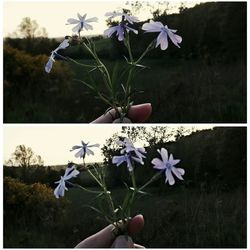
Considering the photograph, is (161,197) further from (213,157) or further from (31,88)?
(31,88)

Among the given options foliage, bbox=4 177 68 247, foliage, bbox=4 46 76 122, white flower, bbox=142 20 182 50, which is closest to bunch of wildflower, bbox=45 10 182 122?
white flower, bbox=142 20 182 50

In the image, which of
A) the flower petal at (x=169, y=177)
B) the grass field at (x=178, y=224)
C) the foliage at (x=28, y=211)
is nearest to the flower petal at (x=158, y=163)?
the flower petal at (x=169, y=177)

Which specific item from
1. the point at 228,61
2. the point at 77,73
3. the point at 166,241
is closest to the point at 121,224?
the point at 166,241

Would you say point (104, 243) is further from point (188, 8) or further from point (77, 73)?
point (188, 8)

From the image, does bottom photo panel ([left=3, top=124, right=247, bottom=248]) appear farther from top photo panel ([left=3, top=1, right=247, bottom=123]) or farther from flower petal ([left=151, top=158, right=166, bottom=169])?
flower petal ([left=151, top=158, right=166, bottom=169])

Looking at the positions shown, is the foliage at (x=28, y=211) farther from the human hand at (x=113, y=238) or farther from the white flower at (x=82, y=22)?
the white flower at (x=82, y=22)

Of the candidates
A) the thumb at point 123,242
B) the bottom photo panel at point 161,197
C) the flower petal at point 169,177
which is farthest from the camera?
the bottom photo panel at point 161,197

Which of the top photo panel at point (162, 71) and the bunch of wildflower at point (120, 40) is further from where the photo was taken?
the top photo panel at point (162, 71)
